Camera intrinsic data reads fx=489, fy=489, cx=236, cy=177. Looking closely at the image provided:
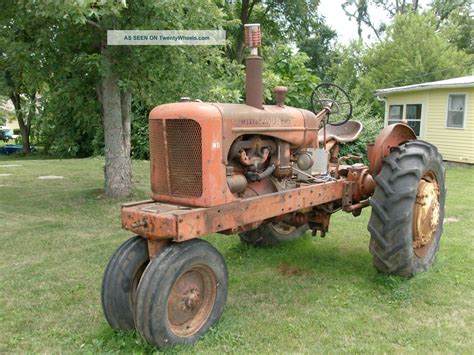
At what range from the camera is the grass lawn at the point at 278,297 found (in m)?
3.42

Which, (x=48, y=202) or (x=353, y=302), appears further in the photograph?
(x=48, y=202)

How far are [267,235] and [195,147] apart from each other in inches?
89.9

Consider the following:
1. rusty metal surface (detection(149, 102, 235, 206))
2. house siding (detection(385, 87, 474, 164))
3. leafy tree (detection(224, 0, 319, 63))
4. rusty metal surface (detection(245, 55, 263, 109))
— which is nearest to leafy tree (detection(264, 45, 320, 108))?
house siding (detection(385, 87, 474, 164))

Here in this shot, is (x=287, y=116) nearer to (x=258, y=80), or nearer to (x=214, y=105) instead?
(x=258, y=80)

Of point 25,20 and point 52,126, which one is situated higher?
point 25,20

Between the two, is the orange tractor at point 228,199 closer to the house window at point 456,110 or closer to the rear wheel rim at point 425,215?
the rear wheel rim at point 425,215

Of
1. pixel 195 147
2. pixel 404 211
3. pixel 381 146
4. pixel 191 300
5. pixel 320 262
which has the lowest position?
pixel 320 262

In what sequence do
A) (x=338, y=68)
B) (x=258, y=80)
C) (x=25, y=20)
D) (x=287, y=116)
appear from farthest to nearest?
1. (x=338, y=68)
2. (x=25, y=20)
3. (x=287, y=116)
4. (x=258, y=80)

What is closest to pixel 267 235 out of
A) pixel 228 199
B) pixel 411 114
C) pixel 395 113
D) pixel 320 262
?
pixel 320 262

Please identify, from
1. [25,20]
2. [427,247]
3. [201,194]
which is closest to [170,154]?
[201,194]

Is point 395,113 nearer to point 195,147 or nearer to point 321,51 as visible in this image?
point 321,51

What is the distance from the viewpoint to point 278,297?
13.8 ft

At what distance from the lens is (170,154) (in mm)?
3508

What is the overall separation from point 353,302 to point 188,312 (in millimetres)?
1504
